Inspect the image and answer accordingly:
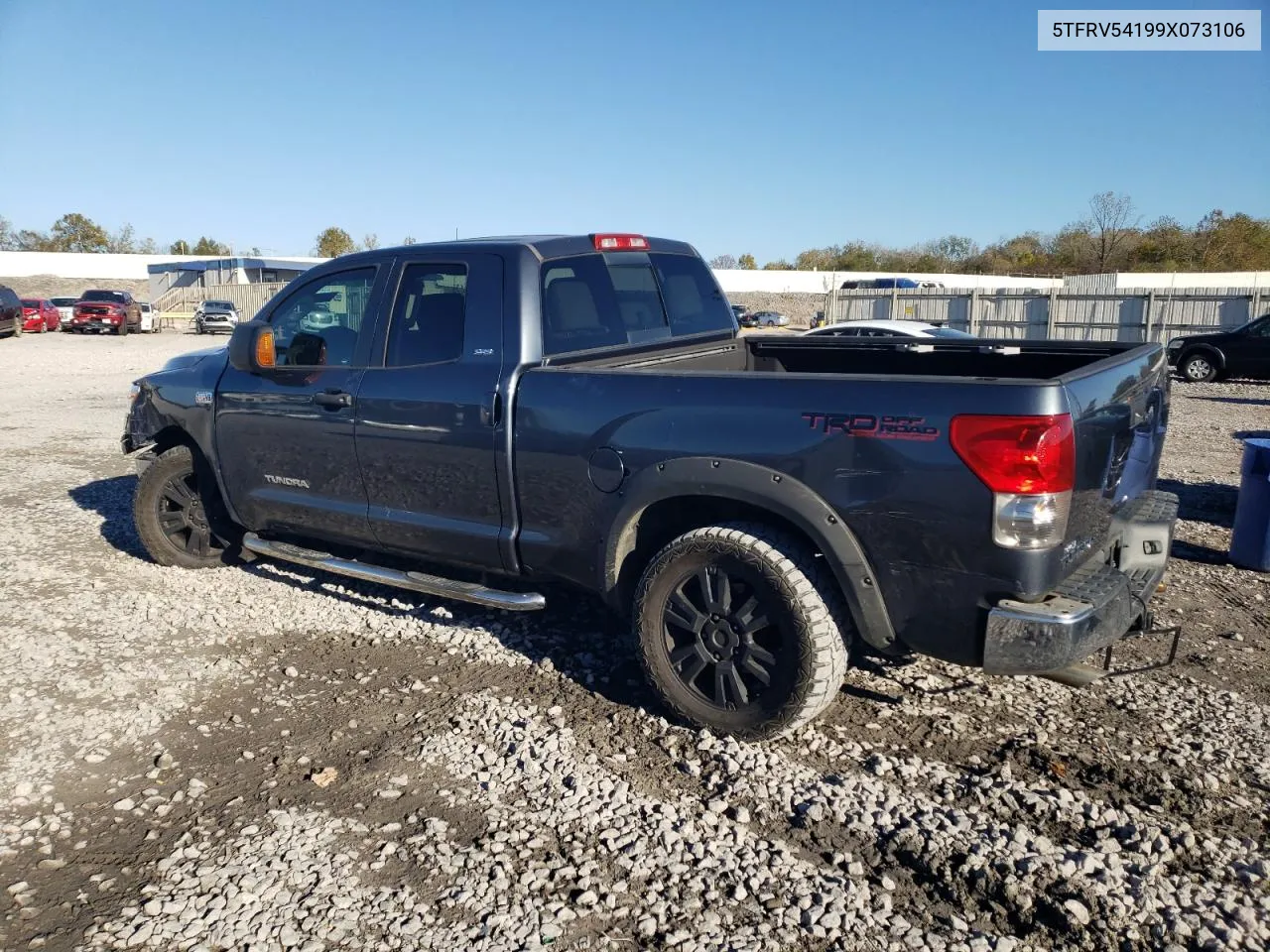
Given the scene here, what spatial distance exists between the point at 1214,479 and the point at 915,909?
7.82 meters

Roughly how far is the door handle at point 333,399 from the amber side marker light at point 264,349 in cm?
40

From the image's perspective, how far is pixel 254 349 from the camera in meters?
5.07

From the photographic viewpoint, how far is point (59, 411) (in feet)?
47.8

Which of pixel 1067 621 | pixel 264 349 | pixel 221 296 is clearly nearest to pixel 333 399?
pixel 264 349

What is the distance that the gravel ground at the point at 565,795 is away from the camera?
2.78 meters

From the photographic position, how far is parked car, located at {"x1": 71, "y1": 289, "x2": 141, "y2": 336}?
36656mm

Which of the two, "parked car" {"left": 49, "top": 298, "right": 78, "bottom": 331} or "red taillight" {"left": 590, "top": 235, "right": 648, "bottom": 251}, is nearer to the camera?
"red taillight" {"left": 590, "top": 235, "right": 648, "bottom": 251}

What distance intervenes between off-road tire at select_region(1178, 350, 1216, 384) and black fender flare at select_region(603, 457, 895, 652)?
772 inches

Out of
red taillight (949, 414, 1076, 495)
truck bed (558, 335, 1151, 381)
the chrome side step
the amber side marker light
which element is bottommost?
the chrome side step

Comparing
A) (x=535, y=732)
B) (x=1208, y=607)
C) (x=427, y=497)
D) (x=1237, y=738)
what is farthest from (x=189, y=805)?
(x=1208, y=607)

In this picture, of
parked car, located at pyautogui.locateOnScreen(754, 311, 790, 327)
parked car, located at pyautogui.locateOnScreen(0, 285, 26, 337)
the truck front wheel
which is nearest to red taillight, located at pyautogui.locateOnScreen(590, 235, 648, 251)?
the truck front wheel

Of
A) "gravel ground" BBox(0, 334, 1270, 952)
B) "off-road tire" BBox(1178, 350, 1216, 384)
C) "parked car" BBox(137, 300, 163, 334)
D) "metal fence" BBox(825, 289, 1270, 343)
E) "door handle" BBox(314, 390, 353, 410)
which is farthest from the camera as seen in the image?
"parked car" BBox(137, 300, 163, 334)

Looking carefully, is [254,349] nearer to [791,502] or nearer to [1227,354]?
[791,502]

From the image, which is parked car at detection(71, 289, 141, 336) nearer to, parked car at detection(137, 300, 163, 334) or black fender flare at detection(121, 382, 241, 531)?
parked car at detection(137, 300, 163, 334)
